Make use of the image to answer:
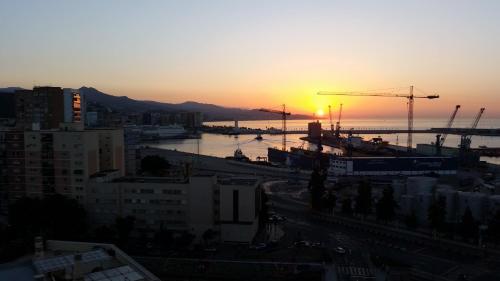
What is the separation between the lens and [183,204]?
7.24 m

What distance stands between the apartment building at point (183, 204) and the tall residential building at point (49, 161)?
0.40 m

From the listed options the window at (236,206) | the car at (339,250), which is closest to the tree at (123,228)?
the window at (236,206)

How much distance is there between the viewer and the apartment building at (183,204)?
708cm

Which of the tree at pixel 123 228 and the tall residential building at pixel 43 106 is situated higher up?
the tall residential building at pixel 43 106

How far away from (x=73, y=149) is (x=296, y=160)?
33.8 feet

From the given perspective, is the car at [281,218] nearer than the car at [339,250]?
No

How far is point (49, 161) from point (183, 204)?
2.48m

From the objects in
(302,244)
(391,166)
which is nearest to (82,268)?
(302,244)

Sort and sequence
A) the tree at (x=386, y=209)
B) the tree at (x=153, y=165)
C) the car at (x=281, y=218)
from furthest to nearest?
the tree at (x=153, y=165), the car at (x=281, y=218), the tree at (x=386, y=209)

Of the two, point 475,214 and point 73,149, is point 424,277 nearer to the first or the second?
point 475,214

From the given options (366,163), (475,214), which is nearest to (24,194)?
(475,214)

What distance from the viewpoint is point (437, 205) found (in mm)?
7367

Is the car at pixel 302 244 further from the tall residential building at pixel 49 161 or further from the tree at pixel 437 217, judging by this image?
the tall residential building at pixel 49 161

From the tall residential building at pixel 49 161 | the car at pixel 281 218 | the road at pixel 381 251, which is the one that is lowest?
the road at pixel 381 251
